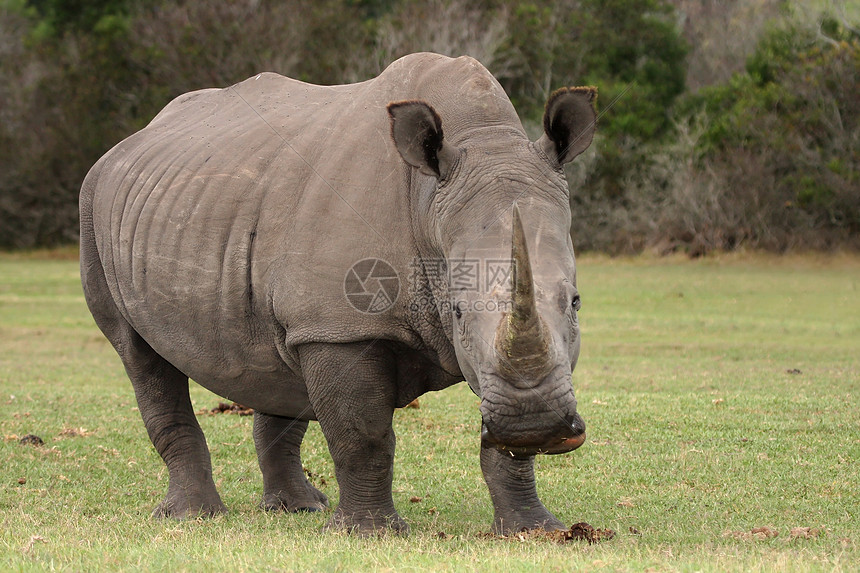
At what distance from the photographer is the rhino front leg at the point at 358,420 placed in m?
5.52

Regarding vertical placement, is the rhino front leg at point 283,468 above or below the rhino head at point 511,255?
below

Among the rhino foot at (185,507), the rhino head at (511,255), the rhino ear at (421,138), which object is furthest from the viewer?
the rhino foot at (185,507)

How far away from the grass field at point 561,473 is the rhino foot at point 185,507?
13 centimetres

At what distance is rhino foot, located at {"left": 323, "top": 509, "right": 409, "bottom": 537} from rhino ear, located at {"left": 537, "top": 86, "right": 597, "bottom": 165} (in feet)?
6.66

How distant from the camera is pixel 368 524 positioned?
5.75m

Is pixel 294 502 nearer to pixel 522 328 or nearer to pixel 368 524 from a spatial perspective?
pixel 368 524

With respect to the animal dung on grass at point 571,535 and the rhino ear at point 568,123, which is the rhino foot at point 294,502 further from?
the rhino ear at point 568,123

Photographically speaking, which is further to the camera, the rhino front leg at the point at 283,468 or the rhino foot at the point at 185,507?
the rhino front leg at the point at 283,468

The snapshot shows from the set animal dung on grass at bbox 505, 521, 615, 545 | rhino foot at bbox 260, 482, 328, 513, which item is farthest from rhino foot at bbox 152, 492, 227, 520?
animal dung on grass at bbox 505, 521, 615, 545

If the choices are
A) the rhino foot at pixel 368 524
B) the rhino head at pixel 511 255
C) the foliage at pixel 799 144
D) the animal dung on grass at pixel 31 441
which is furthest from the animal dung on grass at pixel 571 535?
the foliage at pixel 799 144

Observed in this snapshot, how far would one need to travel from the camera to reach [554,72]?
36.9 m

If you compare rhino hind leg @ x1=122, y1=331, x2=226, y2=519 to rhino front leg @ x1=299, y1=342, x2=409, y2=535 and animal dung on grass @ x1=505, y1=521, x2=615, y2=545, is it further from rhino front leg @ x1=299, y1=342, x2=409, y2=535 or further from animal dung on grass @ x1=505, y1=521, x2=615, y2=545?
animal dung on grass @ x1=505, y1=521, x2=615, y2=545

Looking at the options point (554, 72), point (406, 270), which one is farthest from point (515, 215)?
point (554, 72)

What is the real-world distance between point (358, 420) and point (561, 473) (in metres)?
2.48
